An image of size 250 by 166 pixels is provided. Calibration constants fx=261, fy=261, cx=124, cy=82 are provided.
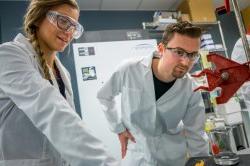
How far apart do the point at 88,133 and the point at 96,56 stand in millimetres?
2195

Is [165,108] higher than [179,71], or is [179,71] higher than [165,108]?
[179,71]

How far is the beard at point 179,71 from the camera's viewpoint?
1.31 metres

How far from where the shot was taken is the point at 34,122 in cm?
65

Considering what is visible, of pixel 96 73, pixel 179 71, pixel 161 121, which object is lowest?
pixel 161 121

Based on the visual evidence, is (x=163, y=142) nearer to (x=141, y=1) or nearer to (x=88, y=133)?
(x=88, y=133)

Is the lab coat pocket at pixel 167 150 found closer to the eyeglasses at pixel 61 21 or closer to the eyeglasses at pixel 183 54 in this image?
the eyeglasses at pixel 183 54

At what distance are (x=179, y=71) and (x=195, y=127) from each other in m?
0.31

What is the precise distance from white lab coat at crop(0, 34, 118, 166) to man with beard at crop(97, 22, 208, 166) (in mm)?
584

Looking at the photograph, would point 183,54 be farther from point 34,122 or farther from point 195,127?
point 34,122

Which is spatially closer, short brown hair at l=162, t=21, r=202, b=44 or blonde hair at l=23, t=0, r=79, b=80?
blonde hair at l=23, t=0, r=79, b=80

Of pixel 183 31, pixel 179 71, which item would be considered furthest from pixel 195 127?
pixel 183 31

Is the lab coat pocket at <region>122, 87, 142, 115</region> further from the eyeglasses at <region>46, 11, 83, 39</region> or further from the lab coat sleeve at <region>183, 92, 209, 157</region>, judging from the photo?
the eyeglasses at <region>46, 11, 83, 39</region>

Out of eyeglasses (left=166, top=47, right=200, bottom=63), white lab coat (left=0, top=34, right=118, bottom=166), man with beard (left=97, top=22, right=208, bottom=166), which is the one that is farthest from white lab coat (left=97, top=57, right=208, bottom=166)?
white lab coat (left=0, top=34, right=118, bottom=166)

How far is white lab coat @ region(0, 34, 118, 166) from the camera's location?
0.59 meters
